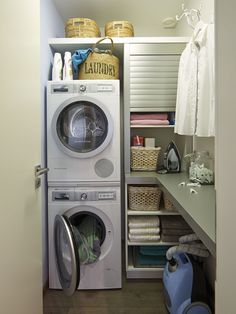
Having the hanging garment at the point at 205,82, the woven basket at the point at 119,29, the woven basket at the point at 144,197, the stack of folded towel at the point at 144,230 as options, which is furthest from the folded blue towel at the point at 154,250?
the woven basket at the point at 119,29

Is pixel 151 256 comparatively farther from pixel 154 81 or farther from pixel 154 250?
pixel 154 81

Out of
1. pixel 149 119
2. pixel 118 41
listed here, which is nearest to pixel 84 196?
pixel 149 119

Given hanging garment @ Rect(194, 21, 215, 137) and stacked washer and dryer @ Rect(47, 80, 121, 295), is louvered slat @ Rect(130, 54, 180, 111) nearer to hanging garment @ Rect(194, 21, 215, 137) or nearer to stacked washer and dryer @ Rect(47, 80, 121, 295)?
stacked washer and dryer @ Rect(47, 80, 121, 295)

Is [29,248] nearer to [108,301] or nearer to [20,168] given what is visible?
[20,168]

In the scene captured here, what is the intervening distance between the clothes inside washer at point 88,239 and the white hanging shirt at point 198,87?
1065 mm

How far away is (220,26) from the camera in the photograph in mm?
613

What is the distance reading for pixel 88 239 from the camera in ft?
6.67

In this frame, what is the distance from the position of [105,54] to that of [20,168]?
1401mm

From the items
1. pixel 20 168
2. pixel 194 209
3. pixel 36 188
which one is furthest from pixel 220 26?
pixel 36 188

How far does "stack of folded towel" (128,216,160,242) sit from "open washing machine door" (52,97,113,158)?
2.21 ft

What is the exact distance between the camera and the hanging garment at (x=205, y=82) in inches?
58.2

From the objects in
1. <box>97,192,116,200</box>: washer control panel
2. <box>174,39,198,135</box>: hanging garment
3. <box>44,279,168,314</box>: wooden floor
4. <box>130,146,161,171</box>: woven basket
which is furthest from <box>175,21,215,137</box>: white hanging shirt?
<box>44,279,168,314</box>: wooden floor

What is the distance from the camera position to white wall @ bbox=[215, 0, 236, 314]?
1.88 ft

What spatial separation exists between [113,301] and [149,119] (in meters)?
1.49
